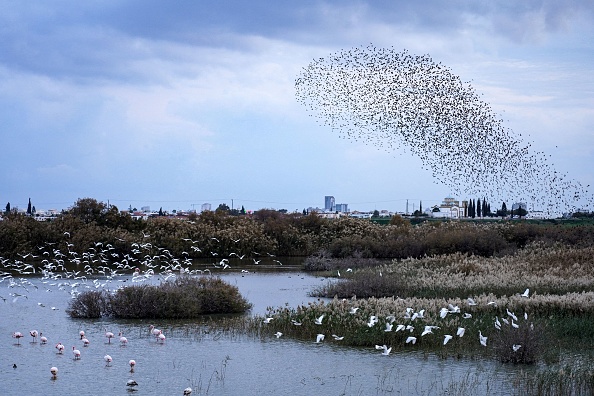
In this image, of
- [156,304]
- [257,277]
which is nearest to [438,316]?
[156,304]

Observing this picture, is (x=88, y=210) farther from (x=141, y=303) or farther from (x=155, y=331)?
(x=155, y=331)

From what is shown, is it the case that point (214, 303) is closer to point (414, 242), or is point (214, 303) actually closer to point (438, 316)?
point (438, 316)

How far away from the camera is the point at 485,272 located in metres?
28.0

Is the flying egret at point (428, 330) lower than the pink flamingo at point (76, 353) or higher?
higher

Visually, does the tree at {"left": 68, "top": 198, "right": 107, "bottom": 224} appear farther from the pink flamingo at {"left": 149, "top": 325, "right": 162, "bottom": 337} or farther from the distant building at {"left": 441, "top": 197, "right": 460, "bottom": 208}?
the distant building at {"left": 441, "top": 197, "right": 460, "bottom": 208}

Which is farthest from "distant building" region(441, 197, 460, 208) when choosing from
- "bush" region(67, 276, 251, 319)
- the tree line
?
"bush" region(67, 276, 251, 319)

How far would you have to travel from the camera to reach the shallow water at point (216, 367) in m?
13.6

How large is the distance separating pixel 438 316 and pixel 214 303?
22.7 ft

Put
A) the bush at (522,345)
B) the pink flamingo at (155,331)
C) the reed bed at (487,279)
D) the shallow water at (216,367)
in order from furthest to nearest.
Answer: the reed bed at (487,279), the pink flamingo at (155,331), the bush at (522,345), the shallow water at (216,367)

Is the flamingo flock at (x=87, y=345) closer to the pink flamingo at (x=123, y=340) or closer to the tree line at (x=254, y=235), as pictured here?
the pink flamingo at (x=123, y=340)

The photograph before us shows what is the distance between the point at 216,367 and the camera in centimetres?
1523

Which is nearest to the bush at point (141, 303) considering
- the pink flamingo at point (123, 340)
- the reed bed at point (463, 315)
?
the reed bed at point (463, 315)

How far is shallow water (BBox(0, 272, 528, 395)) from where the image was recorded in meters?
13.6

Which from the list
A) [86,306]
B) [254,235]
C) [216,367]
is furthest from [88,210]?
[216,367]
